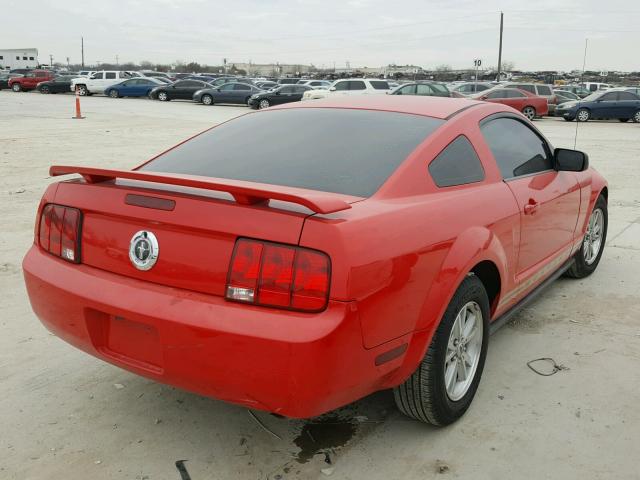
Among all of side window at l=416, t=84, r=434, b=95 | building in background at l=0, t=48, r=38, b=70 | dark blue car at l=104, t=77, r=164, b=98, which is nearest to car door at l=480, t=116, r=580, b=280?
side window at l=416, t=84, r=434, b=95

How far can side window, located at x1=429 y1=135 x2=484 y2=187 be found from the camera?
295cm

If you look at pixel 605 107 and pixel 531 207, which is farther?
pixel 605 107

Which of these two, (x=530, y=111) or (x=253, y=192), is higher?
(x=530, y=111)

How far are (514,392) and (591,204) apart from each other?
214 centimetres

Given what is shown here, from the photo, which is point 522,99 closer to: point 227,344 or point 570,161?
point 570,161

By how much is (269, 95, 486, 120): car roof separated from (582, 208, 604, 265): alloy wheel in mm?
1973

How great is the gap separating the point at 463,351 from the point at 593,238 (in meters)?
2.74

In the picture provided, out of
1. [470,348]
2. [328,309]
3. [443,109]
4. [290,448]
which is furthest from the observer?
[443,109]

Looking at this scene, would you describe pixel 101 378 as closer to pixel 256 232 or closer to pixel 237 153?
pixel 237 153

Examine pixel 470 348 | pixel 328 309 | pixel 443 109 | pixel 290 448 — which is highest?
pixel 443 109

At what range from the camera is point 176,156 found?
339 cm

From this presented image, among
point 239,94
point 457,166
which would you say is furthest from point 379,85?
point 457,166

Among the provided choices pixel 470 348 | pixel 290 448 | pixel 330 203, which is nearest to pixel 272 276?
pixel 330 203

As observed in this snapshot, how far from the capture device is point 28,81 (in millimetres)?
43656
